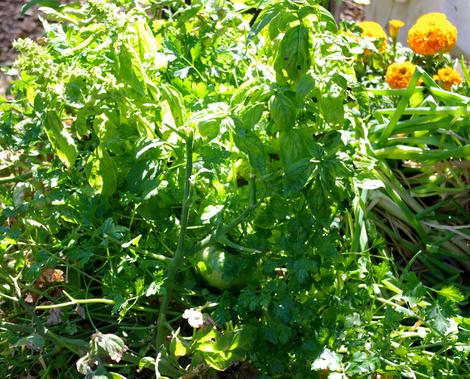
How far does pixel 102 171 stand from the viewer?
130 cm

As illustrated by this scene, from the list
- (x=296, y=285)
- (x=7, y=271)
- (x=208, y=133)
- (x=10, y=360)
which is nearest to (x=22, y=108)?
(x=7, y=271)

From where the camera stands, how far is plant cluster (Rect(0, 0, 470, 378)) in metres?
1.15

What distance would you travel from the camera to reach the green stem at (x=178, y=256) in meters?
1.13

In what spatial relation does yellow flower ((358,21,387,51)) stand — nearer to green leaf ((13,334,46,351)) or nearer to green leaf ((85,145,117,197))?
green leaf ((85,145,117,197))

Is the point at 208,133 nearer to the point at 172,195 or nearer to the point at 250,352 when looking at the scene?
the point at 172,195

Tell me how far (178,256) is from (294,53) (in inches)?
14.6

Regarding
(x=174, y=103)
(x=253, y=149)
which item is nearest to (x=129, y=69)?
(x=174, y=103)

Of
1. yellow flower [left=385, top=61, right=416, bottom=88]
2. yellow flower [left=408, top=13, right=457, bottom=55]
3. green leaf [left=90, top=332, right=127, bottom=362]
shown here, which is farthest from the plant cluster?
yellow flower [left=408, top=13, right=457, bottom=55]

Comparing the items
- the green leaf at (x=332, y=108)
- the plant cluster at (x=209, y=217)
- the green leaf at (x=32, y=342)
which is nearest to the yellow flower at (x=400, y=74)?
the plant cluster at (x=209, y=217)

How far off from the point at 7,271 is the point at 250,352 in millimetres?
585

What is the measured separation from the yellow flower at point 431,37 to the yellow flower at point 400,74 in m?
0.14

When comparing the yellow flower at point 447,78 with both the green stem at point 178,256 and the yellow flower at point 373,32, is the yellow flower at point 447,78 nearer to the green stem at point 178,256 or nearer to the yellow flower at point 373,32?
the yellow flower at point 373,32

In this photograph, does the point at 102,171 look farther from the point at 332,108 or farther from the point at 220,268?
the point at 332,108

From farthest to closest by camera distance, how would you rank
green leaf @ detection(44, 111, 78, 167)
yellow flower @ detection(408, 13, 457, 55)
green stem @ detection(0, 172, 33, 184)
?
yellow flower @ detection(408, 13, 457, 55) → green stem @ detection(0, 172, 33, 184) → green leaf @ detection(44, 111, 78, 167)
